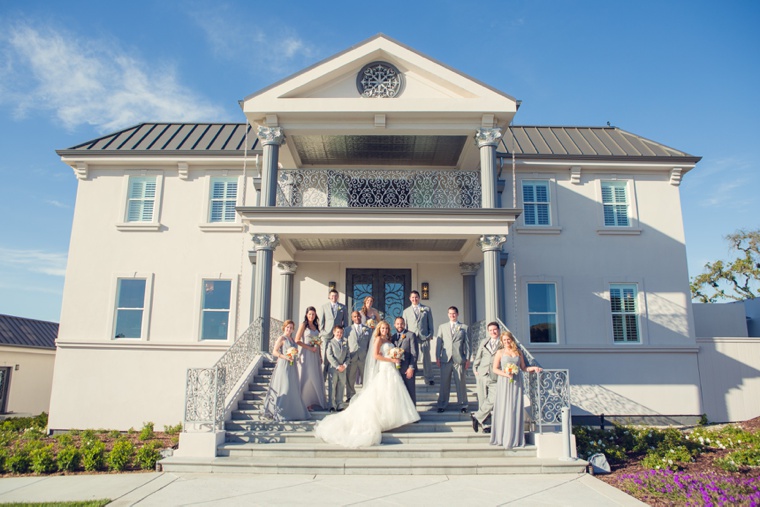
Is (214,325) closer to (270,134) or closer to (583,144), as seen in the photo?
(270,134)

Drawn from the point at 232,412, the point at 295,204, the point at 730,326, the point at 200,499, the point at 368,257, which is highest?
the point at 295,204

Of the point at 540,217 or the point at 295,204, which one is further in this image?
the point at 540,217

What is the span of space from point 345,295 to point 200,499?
8.68 metres

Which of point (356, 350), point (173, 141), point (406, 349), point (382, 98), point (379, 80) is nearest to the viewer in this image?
point (406, 349)

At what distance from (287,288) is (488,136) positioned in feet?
21.6

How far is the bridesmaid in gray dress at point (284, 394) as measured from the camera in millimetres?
9953

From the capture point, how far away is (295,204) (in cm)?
1413

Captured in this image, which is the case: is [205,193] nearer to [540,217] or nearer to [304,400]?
[304,400]

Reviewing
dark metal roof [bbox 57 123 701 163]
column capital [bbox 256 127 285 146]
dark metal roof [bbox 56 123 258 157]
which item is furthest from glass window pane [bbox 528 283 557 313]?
dark metal roof [bbox 56 123 258 157]

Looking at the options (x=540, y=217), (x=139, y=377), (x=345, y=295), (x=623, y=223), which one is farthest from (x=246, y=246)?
(x=623, y=223)

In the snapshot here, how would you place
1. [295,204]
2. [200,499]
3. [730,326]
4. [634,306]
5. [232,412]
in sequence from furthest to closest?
1. [730,326]
2. [634,306]
3. [295,204]
4. [232,412]
5. [200,499]

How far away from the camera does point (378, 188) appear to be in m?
14.3

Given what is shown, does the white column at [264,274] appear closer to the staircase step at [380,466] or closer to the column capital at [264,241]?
the column capital at [264,241]

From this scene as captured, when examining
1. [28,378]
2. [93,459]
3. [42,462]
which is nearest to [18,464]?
[42,462]
